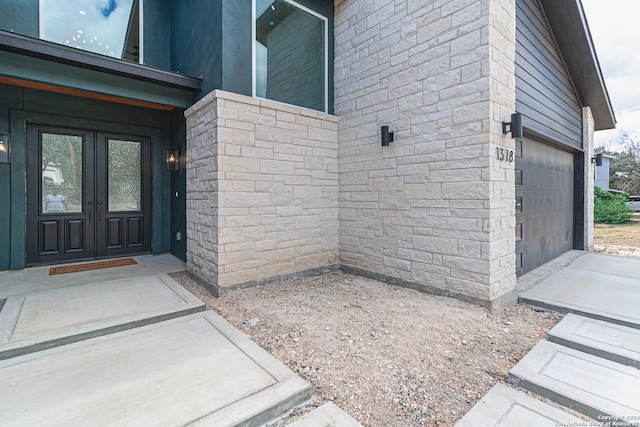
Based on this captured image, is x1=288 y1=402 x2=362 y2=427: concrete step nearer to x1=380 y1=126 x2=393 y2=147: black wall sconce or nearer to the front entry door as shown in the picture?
x1=380 y1=126 x2=393 y2=147: black wall sconce

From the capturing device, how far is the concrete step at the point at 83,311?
2459 millimetres

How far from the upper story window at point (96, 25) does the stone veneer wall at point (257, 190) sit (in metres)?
1.85

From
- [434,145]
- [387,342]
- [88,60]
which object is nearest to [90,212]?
[88,60]

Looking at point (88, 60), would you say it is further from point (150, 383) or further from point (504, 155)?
point (504, 155)

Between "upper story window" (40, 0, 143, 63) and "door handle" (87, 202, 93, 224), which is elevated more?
"upper story window" (40, 0, 143, 63)

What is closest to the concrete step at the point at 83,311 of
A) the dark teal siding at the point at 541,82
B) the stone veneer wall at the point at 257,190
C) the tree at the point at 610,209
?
the stone veneer wall at the point at 257,190

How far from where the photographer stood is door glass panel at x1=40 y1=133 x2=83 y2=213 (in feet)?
16.2

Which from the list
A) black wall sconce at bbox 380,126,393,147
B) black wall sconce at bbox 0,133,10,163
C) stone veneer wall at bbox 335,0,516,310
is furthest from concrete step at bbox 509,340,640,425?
black wall sconce at bbox 0,133,10,163

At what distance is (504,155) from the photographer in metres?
3.41

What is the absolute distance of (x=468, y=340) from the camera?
2654 millimetres

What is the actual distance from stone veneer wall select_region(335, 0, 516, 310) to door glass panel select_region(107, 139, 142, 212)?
416cm

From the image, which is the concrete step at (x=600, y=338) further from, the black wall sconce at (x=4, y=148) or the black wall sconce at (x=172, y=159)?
the black wall sconce at (x=4, y=148)

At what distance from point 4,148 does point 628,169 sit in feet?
92.6

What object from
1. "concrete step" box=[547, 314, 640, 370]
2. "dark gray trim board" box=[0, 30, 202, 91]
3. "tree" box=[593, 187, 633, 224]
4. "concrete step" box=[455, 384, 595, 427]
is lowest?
"concrete step" box=[455, 384, 595, 427]
